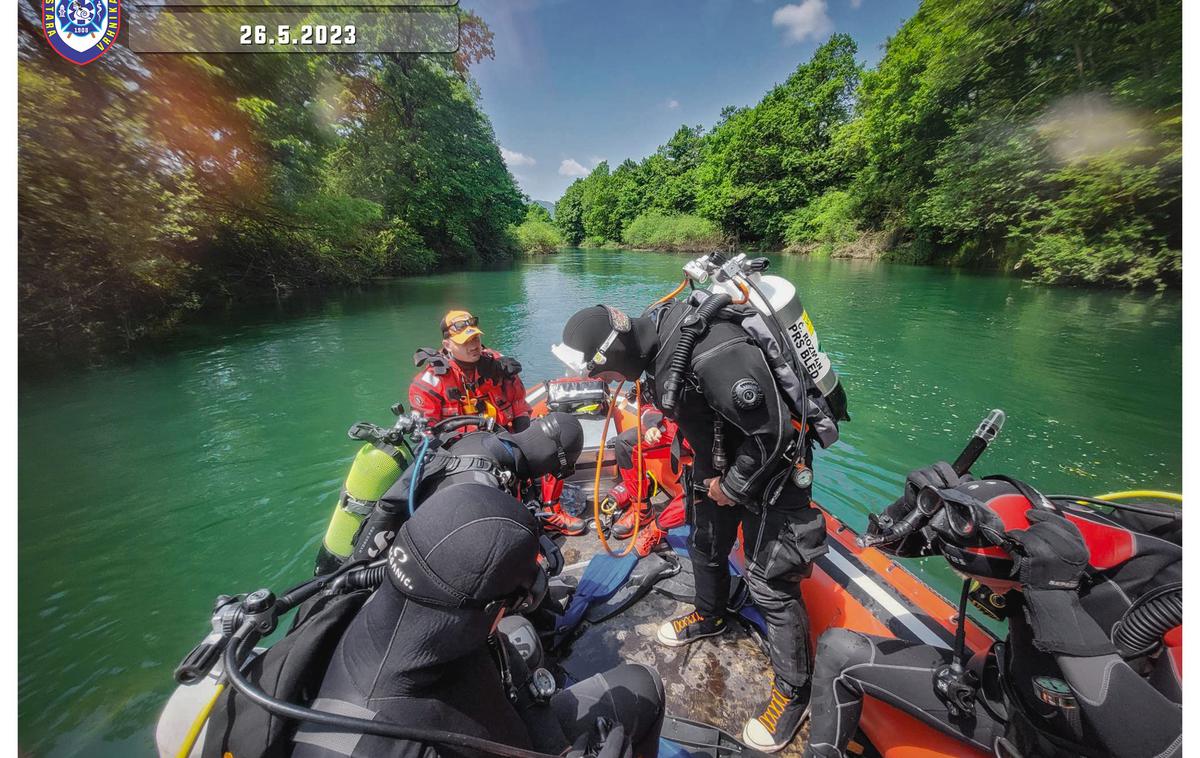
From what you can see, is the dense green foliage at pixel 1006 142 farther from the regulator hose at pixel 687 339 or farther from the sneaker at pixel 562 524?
the sneaker at pixel 562 524

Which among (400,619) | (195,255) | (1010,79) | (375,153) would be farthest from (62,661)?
(1010,79)

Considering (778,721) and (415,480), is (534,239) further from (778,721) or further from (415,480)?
(778,721)

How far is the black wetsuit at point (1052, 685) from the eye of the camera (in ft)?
3.20

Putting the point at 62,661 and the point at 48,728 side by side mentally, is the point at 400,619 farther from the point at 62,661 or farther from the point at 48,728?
the point at 62,661

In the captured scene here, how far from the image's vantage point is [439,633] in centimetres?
96

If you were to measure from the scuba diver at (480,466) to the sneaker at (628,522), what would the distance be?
1.06m

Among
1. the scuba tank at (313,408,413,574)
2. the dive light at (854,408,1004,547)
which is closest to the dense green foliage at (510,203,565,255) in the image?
the scuba tank at (313,408,413,574)

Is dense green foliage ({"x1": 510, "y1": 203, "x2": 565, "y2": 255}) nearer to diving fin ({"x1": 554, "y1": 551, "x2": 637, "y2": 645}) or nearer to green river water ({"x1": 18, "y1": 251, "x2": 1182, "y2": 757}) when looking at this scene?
green river water ({"x1": 18, "y1": 251, "x2": 1182, "y2": 757})

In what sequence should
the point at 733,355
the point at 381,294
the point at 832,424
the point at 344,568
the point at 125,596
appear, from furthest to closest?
the point at 381,294 < the point at 125,596 < the point at 832,424 < the point at 733,355 < the point at 344,568

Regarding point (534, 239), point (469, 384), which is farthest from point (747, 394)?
point (534, 239)

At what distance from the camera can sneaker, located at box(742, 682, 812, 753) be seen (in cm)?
185

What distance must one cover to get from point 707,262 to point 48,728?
4.34 m

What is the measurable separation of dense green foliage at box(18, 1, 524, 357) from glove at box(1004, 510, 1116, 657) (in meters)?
10.4

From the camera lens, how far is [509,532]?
1.03 m
